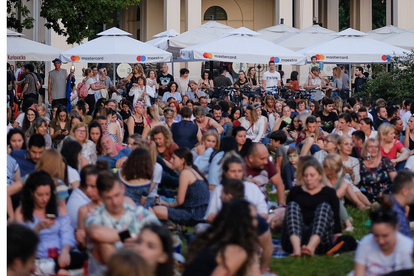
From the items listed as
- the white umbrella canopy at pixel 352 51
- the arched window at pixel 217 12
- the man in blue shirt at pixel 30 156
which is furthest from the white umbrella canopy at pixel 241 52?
the arched window at pixel 217 12

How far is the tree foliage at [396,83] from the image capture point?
19500mm

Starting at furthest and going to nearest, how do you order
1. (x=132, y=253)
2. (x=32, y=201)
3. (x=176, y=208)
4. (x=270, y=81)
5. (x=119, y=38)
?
1. (x=270, y=81)
2. (x=119, y=38)
3. (x=176, y=208)
4. (x=32, y=201)
5. (x=132, y=253)

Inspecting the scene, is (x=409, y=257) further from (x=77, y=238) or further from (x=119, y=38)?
(x=119, y=38)

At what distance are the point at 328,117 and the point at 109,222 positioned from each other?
9.29 meters

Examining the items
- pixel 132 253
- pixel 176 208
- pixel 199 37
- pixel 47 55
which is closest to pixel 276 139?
pixel 176 208

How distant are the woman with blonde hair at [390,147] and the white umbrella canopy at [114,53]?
8.19 m

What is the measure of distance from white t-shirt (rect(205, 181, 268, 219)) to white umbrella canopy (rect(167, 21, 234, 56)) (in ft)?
51.4

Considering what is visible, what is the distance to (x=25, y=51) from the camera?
17.0 meters

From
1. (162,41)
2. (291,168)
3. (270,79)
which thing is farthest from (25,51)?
(291,168)

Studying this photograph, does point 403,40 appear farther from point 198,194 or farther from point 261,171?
point 198,194

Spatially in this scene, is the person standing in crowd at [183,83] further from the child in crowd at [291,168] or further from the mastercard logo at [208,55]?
the child in crowd at [291,168]

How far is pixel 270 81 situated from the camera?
2027cm

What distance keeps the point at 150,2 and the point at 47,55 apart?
20840mm

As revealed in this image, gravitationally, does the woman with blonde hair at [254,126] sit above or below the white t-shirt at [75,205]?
above
